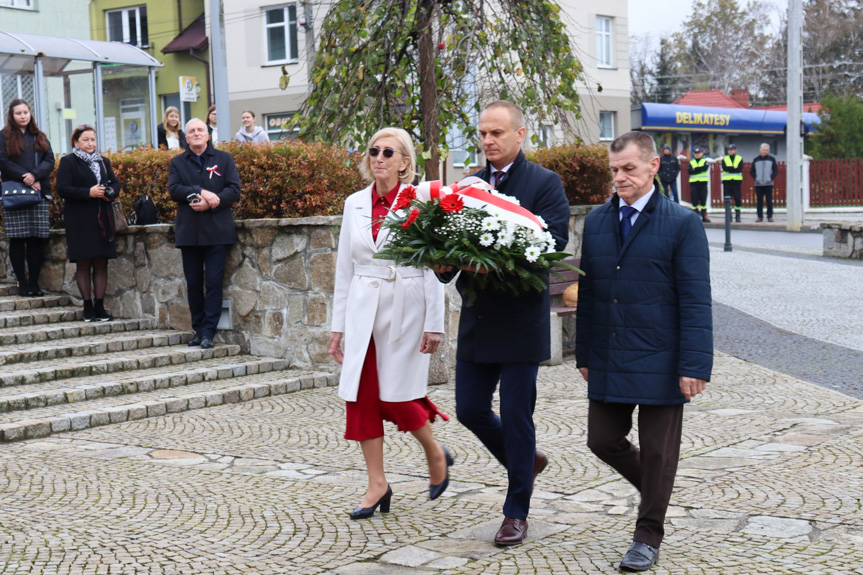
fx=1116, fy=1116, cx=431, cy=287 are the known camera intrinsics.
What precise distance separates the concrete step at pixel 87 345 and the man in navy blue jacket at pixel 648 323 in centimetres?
628

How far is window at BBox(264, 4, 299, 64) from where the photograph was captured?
3712cm

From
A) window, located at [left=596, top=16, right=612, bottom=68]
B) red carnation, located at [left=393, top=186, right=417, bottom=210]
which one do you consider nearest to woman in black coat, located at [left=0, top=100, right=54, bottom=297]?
red carnation, located at [left=393, top=186, right=417, bottom=210]

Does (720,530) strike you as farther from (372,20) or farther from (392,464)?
(372,20)

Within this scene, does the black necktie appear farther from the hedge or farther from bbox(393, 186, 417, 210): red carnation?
the hedge

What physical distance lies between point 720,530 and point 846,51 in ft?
223

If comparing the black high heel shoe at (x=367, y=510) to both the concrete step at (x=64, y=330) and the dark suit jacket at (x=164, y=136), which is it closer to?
the concrete step at (x=64, y=330)

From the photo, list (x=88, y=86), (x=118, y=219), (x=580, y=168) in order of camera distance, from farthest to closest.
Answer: (x=88, y=86), (x=580, y=168), (x=118, y=219)

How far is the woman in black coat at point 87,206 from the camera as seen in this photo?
10391 mm

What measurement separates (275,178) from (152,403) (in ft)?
8.42

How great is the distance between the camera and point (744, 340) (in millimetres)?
11109

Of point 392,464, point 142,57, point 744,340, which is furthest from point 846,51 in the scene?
point 392,464

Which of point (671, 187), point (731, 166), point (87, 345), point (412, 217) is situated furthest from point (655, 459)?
point (731, 166)

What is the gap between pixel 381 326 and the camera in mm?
5305

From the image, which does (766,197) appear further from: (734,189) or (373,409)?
(373,409)
